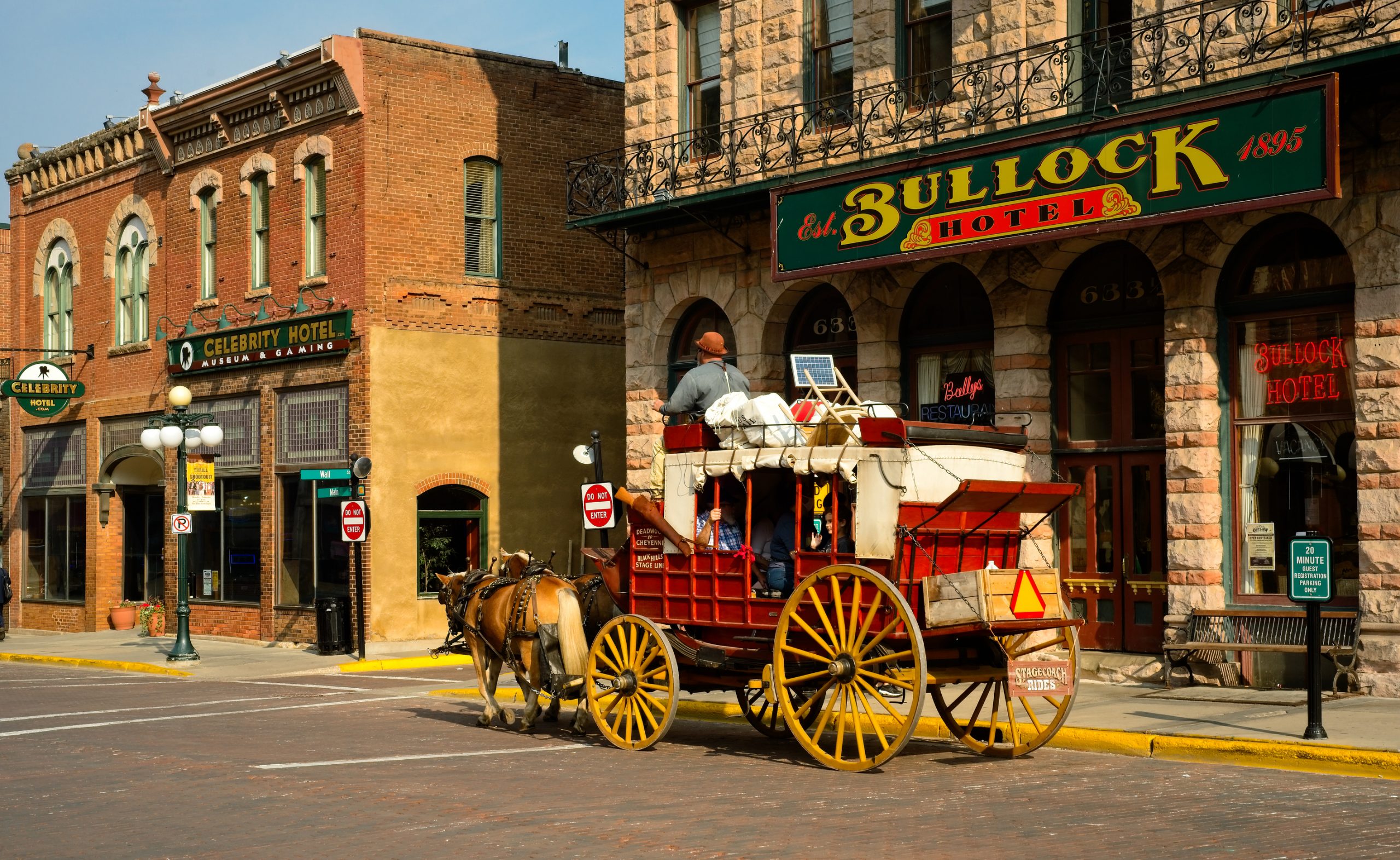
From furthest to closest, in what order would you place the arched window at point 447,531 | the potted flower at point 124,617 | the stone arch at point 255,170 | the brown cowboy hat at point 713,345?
the potted flower at point 124,617 → the stone arch at point 255,170 → the arched window at point 447,531 → the brown cowboy hat at point 713,345

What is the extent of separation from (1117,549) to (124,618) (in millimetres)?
22809

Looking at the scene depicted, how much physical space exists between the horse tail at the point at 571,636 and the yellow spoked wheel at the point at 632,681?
38 cm

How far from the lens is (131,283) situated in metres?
32.2

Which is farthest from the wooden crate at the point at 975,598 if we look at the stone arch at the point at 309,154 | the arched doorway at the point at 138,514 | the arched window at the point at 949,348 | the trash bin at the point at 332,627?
the arched doorway at the point at 138,514

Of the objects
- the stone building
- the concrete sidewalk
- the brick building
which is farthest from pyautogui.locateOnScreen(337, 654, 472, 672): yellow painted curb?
the stone building

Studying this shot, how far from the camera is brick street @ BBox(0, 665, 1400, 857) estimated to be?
8375 millimetres

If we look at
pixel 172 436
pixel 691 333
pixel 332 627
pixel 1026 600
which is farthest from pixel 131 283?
pixel 1026 600

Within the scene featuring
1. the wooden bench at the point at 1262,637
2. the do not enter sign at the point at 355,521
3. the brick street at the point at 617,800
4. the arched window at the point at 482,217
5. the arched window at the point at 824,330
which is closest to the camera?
the brick street at the point at 617,800

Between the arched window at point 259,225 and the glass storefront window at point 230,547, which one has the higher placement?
the arched window at point 259,225

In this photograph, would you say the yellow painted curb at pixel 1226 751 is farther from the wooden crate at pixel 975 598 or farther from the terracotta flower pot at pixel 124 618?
the terracotta flower pot at pixel 124 618

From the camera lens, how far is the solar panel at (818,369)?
12.5 m

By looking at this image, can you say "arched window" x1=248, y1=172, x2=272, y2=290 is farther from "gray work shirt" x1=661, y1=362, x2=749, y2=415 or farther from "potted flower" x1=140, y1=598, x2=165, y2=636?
→ "gray work shirt" x1=661, y1=362, x2=749, y2=415

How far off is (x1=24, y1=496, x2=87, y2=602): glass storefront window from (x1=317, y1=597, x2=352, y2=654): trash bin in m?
11.2

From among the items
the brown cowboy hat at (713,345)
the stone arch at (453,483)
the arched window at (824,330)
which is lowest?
the stone arch at (453,483)
